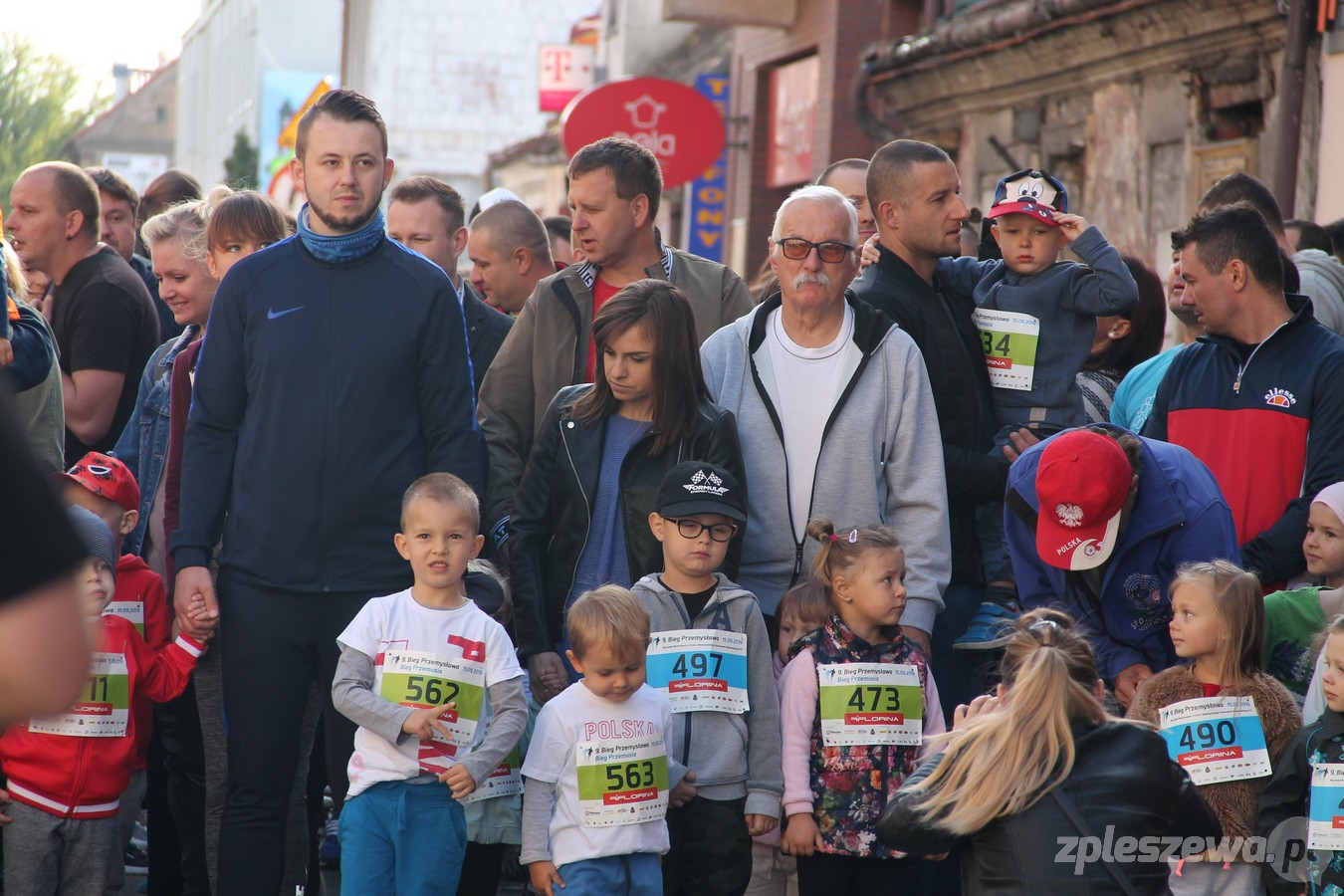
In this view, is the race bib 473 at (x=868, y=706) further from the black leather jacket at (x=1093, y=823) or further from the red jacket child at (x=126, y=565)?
the red jacket child at (x=126, y=565)

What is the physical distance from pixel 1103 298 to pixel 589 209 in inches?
70.9

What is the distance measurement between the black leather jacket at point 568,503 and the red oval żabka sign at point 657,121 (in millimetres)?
11023

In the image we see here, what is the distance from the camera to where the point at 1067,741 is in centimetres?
355

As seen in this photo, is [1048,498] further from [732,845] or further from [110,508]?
[110,508]

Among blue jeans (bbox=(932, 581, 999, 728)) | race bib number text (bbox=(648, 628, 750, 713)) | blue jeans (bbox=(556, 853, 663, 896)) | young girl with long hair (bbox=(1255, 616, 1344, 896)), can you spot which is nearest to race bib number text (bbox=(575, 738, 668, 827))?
blue jeans (bbox=(556, 853, 663, 896))

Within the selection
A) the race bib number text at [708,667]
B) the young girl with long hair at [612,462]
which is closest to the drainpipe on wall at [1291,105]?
the young girl with long hair at [612,462]

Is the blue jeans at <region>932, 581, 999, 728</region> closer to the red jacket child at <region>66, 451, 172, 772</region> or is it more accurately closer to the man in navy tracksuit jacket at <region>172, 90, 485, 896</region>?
the man in navy tracksuit jacket at <region>172, 90, 485, 896</region>

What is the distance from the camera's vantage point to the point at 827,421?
4918 millimetres

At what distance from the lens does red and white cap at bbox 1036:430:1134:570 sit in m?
4.39

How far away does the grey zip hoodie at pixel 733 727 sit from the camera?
4590 millimetres

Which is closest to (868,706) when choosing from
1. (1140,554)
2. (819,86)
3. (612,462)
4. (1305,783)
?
(1140,554)

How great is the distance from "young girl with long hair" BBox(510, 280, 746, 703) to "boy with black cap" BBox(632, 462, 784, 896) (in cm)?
24

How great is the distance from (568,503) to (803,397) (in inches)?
32.5

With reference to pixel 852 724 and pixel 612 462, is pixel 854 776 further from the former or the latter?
pixel 612 462
